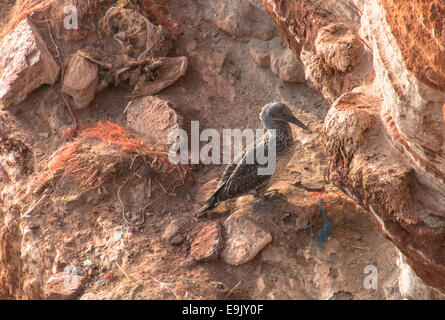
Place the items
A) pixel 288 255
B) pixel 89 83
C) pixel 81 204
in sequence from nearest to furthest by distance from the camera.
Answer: pixel 288 255
pixel 81 204
pixel 89 83

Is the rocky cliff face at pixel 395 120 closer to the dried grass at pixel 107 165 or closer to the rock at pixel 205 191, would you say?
the rock at pixel 205 191

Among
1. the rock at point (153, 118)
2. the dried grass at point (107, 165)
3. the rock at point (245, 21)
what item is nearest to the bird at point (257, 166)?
the dried grass at point (107, 165)

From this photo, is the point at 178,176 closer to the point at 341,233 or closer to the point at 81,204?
the point at 81,204

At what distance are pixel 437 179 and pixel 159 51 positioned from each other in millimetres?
4675

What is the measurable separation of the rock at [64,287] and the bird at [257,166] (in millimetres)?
1459

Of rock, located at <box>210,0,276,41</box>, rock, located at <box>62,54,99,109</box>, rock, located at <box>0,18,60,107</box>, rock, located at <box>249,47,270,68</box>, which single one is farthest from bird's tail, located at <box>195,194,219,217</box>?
rock, located at <box>0,18,60,107</box>

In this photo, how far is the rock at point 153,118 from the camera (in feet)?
21.8

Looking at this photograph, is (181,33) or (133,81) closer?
(133,81)

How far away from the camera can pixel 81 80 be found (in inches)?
276

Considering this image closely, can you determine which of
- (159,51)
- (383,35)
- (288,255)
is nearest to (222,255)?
(288,255)

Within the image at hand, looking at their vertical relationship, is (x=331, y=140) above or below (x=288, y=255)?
above

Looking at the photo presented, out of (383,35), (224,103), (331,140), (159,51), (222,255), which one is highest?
(383,35)

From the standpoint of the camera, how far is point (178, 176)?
6.20 m

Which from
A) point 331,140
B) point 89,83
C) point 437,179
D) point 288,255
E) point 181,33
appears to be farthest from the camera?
point 181,33
